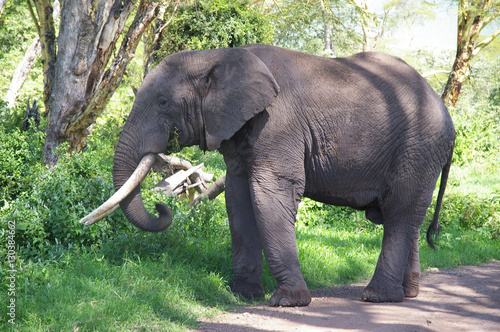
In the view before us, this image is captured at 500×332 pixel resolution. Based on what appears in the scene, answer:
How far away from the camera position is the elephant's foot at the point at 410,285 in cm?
610

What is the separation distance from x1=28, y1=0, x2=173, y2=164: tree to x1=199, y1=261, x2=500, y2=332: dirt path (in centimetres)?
400

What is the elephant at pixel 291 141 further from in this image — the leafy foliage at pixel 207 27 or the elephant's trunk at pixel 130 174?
the leafy foliage at pixel 207 27

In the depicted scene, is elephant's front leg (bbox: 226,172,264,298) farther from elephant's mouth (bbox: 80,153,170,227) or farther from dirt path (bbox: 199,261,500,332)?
elephant's mouth (bbox: 80,153,170,227)

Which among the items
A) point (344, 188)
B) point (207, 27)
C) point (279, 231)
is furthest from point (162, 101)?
point (207, 27)

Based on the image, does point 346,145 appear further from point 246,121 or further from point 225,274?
point 225,274

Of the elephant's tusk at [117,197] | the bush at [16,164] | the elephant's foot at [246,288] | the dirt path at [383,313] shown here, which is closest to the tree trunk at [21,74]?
the bush at [16,164]

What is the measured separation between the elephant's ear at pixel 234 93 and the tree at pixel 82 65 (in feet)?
9.70

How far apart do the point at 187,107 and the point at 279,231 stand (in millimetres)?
1556

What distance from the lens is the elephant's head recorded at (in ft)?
17.0

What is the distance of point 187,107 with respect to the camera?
536cm

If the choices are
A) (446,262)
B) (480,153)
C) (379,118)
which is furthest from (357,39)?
(379,118)

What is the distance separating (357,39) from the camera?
65.1ft

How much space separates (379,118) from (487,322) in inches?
90.1

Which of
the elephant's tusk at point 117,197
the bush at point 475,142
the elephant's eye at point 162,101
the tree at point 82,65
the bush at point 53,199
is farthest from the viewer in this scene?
the bush at point 475,142
